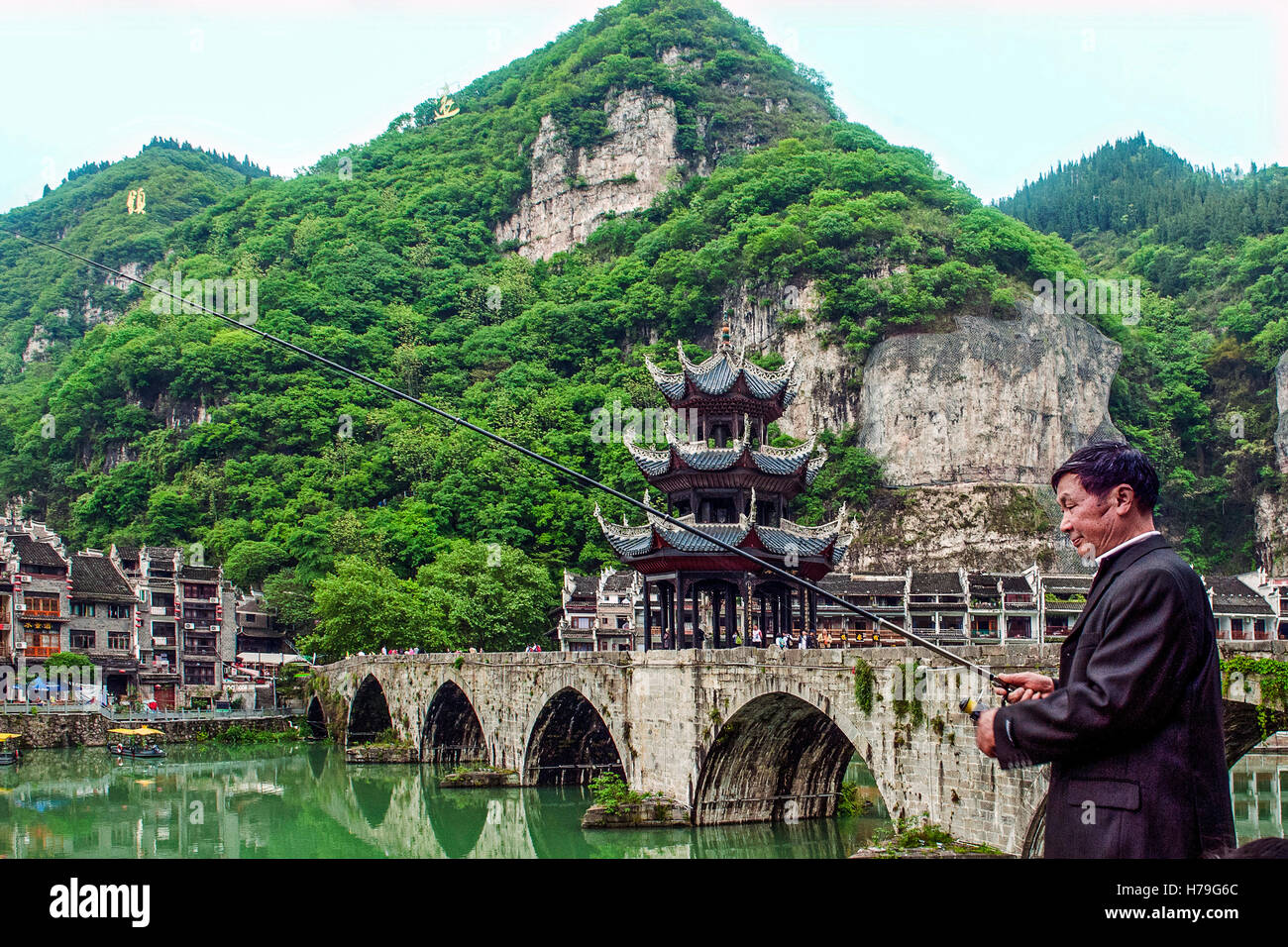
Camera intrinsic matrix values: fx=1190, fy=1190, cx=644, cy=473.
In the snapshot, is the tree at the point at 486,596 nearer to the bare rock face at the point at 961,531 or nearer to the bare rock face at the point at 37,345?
the bare rock face at the point at 961,531

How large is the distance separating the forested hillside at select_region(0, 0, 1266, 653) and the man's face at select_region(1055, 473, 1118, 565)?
4740cm

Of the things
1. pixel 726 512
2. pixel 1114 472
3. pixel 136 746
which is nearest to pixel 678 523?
pixel 1114 472

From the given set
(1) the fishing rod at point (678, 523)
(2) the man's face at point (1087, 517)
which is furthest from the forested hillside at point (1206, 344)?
(2) the man's face at point (1087, 517)

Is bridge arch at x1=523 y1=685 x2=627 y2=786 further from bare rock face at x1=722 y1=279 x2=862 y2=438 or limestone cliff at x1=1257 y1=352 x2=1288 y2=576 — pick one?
limestone cliff at x1=1257 y1=352 x2=1288 y2=576

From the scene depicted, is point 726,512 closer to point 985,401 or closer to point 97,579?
point 97,579

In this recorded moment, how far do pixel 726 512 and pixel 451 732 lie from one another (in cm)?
1640

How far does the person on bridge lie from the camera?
353cm

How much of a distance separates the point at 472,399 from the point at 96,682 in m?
29.9

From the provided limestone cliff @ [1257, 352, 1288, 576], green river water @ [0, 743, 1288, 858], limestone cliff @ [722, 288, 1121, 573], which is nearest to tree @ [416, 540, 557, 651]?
green river water @ [0, 743, 1288, 858]

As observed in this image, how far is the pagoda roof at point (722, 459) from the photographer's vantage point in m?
28.8

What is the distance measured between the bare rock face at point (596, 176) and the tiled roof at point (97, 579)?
5102 centimetres

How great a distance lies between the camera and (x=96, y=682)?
170 feet
